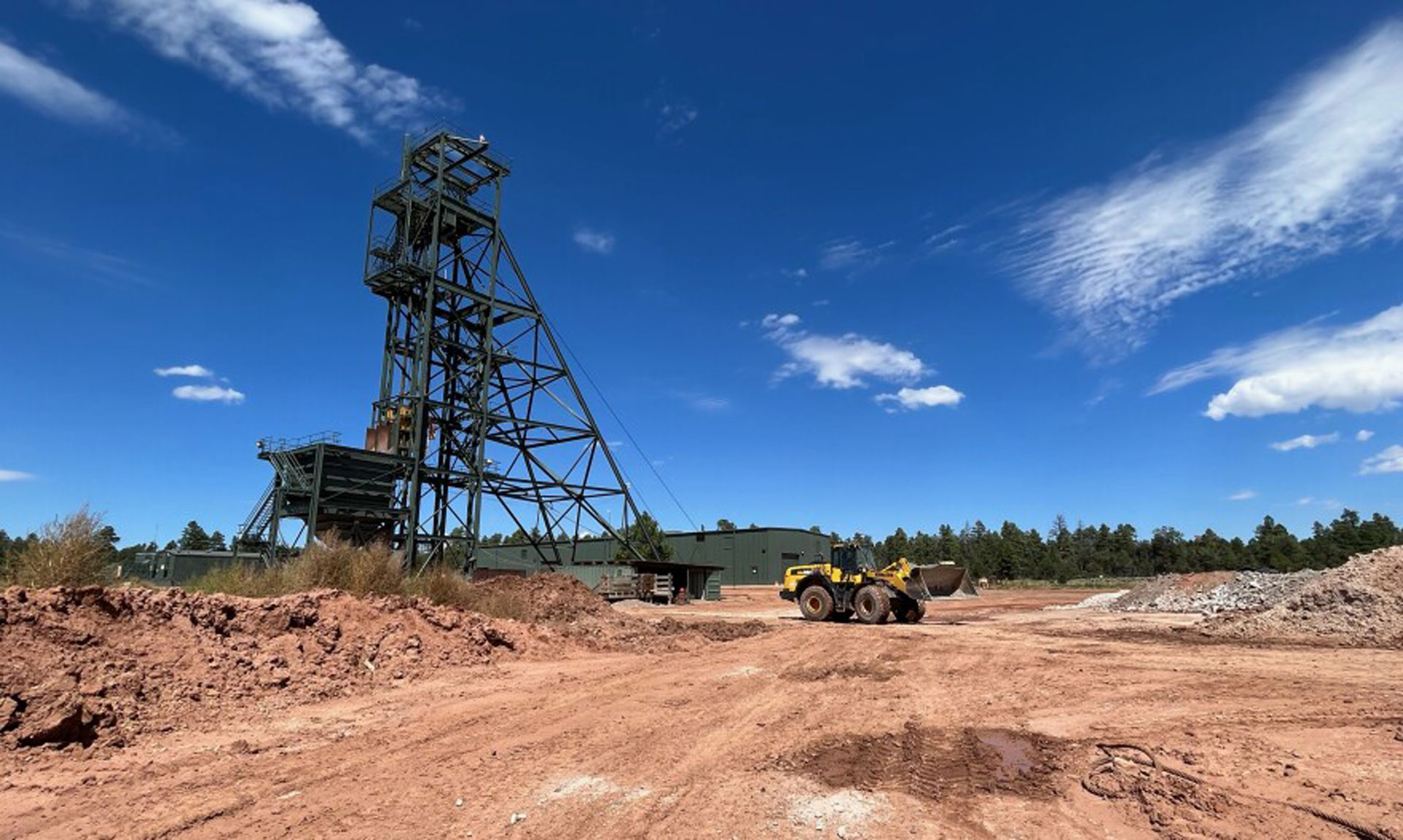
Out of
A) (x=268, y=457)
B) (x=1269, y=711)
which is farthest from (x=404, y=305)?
(x=1269, y=711)

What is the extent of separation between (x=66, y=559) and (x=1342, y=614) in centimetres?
2716

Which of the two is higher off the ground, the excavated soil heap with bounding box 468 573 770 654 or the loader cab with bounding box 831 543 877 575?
the loader cab with bounding box 831 543 877 575

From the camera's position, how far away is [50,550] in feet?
32.3

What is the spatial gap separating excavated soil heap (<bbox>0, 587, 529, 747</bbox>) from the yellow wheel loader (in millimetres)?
14165

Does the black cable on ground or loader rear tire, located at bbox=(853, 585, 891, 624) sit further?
loader rear tire, located at bbox=(853, 585, 891, 624)

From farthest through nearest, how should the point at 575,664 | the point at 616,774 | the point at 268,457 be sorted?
1. the point at 268,457
2. the point at 575,664
3. the point at 616,774

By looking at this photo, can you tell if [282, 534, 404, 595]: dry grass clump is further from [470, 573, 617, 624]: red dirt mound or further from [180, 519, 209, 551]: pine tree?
[180, 519, 209, 551]: pine tree

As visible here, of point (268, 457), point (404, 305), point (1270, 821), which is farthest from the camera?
point (404, 305)

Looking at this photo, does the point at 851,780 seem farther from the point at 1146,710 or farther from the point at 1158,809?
the point at 1146,710

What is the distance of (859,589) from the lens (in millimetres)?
23125

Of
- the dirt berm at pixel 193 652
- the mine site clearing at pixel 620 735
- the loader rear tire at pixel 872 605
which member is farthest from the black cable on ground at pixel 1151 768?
the loader rear tire at pixel 872 605

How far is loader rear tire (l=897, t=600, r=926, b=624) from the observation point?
23031mm

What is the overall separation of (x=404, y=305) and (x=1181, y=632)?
112ft

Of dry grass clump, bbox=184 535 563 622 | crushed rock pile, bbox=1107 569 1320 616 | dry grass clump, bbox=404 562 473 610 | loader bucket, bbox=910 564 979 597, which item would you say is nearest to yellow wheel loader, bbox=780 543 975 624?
loader bucket, bbox=910 564 979 597
